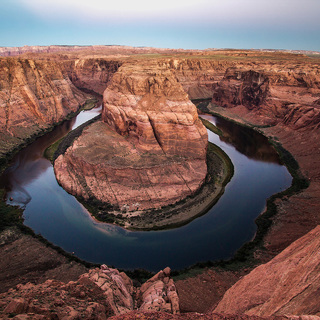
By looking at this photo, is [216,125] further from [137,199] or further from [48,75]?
[48,75]

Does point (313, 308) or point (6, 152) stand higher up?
point (313, 308)

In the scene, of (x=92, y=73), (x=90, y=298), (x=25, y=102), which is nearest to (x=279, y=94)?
(x=90, y=298)

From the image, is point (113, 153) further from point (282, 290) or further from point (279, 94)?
point (279, 94)

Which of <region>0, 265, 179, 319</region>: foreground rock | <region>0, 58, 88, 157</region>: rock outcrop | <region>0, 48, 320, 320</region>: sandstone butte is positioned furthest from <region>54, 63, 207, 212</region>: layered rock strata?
<region>0, 58, 88, 157</region>: rock outcrop

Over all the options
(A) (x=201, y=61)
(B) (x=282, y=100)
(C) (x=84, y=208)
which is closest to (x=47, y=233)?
(C) (x=84, y=208)

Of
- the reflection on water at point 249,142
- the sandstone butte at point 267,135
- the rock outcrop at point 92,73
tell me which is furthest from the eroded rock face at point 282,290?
the rock outcrop at point 92,73

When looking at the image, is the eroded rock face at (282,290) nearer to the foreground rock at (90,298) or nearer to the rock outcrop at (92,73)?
the foreground rock at (90,298)
